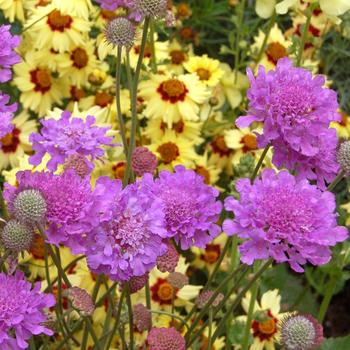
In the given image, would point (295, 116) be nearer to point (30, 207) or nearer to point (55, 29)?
point (30, 207)

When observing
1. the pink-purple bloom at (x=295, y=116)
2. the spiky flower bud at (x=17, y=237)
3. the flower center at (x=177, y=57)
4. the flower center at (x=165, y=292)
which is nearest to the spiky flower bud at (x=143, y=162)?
the pink-purple bloom at (x=295, y=116)

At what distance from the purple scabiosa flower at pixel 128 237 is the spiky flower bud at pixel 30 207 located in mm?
80

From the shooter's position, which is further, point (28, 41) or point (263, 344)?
point (28, 41)

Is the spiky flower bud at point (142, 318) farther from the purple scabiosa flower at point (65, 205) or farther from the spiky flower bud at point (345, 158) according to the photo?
the spiky flower bud at point (345, 158)

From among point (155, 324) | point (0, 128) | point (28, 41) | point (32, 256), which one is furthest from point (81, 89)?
point (0, 128)

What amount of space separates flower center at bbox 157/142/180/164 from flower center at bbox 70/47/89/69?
0.35 m

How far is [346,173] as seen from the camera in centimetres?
113

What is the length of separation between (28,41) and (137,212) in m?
1.25

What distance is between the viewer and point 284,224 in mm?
1034

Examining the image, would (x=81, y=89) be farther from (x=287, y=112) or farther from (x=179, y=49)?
(x=287, y=112)

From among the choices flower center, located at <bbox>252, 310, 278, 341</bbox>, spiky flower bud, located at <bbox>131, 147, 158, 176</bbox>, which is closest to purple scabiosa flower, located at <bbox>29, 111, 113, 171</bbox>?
spiky flower bud, located at <bbox>131, 147, 158, 176</bbox>

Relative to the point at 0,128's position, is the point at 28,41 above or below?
below

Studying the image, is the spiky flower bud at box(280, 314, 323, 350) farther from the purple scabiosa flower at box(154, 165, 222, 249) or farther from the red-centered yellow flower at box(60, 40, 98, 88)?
the red-centered yellow flower at box(60, 40, 98, 88)

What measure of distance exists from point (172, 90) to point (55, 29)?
1.16 ft
